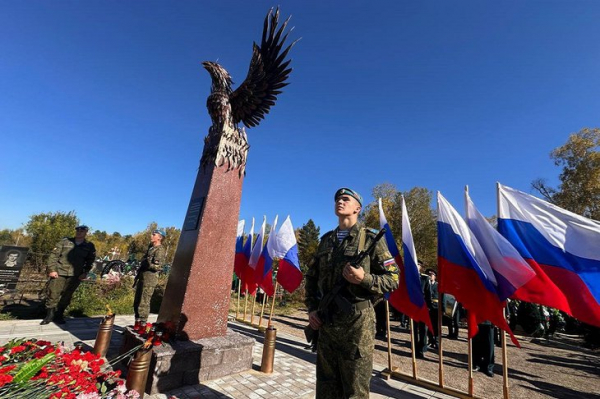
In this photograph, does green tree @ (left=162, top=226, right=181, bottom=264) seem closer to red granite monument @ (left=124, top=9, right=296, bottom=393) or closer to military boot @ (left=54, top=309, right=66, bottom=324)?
military boot @ (left=54, top=309, right=66, bottom=324)

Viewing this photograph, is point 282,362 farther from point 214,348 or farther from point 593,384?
point 593,384

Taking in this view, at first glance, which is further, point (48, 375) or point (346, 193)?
point (346, 193)

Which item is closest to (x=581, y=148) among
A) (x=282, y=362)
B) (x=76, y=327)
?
(x=282, y=362)

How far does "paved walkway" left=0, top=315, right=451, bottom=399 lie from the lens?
12.1 feet

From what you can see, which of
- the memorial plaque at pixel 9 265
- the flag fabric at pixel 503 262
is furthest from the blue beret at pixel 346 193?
the memorial plaque at pixel 9 265

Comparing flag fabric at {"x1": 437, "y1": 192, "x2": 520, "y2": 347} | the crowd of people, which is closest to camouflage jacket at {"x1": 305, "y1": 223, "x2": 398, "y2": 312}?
flag fabric at {"x1": 437, "y1": 192, "x2": 520, "y2": 347}

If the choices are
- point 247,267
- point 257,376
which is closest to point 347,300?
point 257,376

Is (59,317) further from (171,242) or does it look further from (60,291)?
(171,242)

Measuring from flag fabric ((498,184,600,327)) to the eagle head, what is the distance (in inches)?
212

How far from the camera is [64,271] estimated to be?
628 centimetres

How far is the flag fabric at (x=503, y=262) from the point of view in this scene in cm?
382

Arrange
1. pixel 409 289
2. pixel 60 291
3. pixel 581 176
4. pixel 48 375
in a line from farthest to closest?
pixel 581 176
pixel 60 291
pixel 409 289
pixel 48 375

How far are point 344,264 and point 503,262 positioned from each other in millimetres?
2888

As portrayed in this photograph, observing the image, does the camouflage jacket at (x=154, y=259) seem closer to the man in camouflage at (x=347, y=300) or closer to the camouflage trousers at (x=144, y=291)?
the camouflage trousers at (x=144, y=291)
